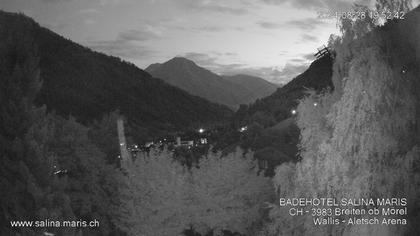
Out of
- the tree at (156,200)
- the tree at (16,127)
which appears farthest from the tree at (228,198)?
the tree at (16,127)

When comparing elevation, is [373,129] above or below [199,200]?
above

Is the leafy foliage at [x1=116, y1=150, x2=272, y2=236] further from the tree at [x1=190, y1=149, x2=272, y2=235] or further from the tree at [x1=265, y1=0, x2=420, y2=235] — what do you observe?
the tree at [x1=265, y1=0, x2=420, y2=235]

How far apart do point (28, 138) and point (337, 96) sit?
45.3 ft

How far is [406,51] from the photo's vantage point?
14219 mm

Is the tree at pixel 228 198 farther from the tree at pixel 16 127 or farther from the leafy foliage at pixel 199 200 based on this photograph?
the tree at pixel 16 127

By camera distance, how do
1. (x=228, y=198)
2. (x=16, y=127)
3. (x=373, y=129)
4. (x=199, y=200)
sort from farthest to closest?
1. (x=199, y=200)
2. (x=228, y=198)
3. (x=16, y=127)
4. (x=373, y=129)

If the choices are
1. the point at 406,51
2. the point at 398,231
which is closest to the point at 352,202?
the point at 398,231

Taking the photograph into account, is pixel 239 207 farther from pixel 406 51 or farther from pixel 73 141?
pixel 73 141

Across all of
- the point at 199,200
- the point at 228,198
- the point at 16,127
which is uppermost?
the point at 16,127

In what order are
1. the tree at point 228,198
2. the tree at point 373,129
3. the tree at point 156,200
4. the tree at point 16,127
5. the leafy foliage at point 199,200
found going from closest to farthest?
the tree at point 373,129 → the tree at point 16,127 → the tree at point 228,198 → the leafy foliage at point 199,200 → the tree at point 156,200

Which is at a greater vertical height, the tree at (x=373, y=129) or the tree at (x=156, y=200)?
the tree at (x=373, y=129)

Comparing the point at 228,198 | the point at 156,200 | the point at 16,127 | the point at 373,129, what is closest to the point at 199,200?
the point at 228,198

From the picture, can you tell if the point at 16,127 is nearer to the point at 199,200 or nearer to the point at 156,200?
the point at 156,200

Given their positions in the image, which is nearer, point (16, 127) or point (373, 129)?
point (373, 129)
